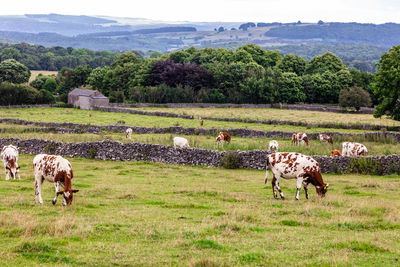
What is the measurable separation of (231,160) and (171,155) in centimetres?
408

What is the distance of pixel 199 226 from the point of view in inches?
493

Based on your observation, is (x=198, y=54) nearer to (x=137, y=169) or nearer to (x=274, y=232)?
(x=137, y=169)

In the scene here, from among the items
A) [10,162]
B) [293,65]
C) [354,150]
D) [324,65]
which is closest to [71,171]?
[10,162]

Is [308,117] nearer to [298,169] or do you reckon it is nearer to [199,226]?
[298,169]

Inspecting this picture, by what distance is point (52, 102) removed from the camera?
82250mm

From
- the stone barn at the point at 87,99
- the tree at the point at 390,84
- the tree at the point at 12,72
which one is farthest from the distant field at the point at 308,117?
the tree at the point at 12,72

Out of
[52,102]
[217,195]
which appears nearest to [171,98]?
[52,102]

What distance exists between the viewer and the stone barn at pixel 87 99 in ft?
261

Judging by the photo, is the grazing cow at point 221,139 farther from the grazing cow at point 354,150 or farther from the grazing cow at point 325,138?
the grazing cow at point 354,150

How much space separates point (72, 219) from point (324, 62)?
97.6 metres

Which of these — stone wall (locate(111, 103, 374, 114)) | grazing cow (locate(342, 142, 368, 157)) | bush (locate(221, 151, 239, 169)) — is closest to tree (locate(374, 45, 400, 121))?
grazing cow (locate(342, 142, 368, 157))

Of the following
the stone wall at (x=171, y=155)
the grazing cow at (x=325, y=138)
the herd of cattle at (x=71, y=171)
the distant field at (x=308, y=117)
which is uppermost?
the herd of cattle at (x=71, y=171)

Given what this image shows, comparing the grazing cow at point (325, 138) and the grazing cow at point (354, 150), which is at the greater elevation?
the grazing cow at point (354, 150)

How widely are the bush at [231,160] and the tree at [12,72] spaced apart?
92837mm
